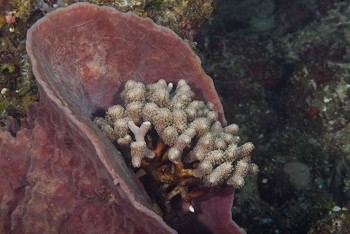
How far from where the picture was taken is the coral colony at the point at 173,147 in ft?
7.98

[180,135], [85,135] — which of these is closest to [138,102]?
[180,135]

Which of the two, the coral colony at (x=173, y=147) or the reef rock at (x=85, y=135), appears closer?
the reef rock at (x=85, y=135)

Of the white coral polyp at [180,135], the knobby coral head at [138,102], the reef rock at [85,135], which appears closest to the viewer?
the reef rock at [85,135]

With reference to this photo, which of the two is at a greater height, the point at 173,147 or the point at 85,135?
the point at 85,135

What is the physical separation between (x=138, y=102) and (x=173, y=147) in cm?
52

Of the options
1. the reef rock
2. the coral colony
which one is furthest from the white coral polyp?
the reef rock

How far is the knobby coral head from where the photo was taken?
7.11ft

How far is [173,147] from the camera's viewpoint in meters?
2.49

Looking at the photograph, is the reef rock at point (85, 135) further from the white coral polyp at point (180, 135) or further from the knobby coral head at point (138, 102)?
the white coral polyp at point (180, 135)

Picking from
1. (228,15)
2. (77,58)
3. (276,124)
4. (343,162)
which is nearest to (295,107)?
(276,124)

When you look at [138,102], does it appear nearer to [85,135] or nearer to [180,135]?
[180,135]

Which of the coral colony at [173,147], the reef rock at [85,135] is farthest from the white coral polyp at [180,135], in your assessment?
the reef rock at [85,135]

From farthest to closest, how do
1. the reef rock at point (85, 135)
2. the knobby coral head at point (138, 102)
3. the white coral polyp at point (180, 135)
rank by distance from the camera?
the white coral polyp at point (180, 135) → the knobby coral head at point (138, 102) → the reef rock at point (85, 135)

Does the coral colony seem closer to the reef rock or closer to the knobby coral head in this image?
the knobby coral head
